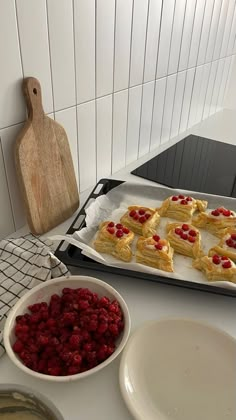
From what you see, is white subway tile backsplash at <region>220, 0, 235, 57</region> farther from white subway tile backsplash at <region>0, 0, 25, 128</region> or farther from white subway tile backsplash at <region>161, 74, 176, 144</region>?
white subway tile backsplash at <region>0, 0, 25, 128</region>

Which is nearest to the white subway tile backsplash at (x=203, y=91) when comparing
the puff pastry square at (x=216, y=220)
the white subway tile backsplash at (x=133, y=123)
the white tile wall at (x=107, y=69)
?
the white tile wall at (x=107, y=69)

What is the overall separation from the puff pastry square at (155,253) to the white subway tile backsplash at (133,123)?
18.9 inches

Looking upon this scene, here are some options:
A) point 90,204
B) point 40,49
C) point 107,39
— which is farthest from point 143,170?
point 40,49

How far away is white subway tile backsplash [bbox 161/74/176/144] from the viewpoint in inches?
50.2

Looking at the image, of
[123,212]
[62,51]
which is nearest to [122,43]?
[62,51]

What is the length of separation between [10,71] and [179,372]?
663mm

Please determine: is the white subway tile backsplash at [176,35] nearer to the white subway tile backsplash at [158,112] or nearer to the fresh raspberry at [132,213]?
the white subway tile backsplash at [158,112]

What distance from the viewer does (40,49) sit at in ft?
2.42

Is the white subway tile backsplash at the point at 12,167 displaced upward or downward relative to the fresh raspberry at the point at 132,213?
upward

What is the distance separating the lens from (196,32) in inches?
51.4

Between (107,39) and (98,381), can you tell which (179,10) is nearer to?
(107,39)

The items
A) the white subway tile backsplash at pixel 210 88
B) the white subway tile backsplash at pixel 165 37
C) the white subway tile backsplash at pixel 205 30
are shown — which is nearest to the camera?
the white subway tile backsplash at pixel 165 37

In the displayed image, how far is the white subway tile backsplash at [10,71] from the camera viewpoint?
0.65 metres

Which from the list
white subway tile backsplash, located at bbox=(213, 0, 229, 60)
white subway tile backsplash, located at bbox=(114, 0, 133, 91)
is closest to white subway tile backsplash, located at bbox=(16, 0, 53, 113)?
white subway tile backsplash, located at bbox=(114, 0, 133, 91)
